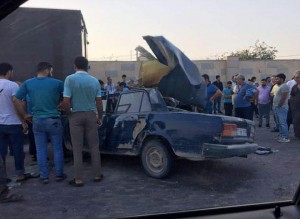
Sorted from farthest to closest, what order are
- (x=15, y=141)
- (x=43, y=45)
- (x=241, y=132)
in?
(x=43, y=45) → (x=241, y=132) → (x=15, y=141)

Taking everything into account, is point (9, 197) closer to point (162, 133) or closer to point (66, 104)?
point (66, 104)

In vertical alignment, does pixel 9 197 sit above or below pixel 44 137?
below

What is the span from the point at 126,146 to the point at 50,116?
1.25 metres

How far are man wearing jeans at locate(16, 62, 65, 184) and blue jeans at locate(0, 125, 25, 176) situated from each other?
260mm

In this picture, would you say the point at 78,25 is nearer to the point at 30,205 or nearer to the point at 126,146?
the point at 126,146

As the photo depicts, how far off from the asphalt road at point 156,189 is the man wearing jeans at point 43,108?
1.50 feet

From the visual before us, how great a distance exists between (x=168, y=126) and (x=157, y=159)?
54 cm

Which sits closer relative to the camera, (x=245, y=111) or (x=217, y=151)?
(x=217, y=151)

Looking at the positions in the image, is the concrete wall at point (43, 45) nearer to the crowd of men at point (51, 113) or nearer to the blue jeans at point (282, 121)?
the crowd of men at point (51, 113)

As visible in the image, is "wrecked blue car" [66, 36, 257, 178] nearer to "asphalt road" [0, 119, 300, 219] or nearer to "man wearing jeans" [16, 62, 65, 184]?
"asphalt road" [0, 119, 300, 219]

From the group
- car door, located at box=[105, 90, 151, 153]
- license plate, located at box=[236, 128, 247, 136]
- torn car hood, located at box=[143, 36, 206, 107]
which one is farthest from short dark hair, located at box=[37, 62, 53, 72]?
license plate, located at box=[236, 128, 247, 136]

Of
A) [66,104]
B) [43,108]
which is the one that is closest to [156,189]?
[66,104]

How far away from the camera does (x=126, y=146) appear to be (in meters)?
5.76

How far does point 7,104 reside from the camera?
5273 mm
